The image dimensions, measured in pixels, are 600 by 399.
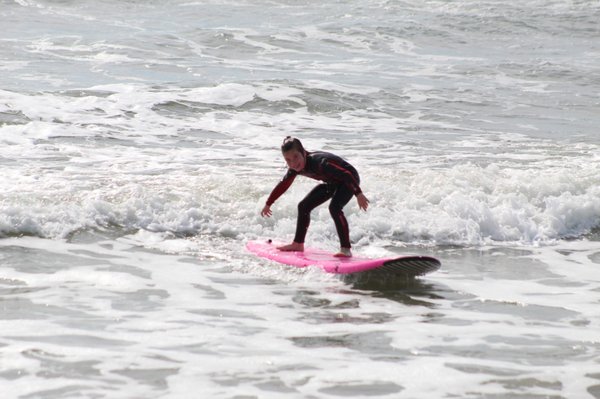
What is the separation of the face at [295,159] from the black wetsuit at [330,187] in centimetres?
7

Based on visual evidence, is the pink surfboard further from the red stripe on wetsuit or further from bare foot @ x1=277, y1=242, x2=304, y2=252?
the red stripe on wetsuit

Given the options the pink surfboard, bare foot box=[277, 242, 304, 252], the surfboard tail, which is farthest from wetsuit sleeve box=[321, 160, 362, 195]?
the surfboard tail

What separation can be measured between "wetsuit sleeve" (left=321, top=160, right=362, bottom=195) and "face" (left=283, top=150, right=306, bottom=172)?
186 mm

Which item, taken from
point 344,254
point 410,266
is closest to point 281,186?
point 344,254

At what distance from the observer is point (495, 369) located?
5383 millimetres

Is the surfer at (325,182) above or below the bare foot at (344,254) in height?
above

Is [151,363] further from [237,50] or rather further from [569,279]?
[237,50]

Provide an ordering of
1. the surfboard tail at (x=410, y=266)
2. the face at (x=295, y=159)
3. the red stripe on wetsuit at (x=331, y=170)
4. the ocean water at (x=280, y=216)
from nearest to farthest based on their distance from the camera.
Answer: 1. the ocean water at (x=280, y=216)
2. the surfboard tail at (x=410, y=266)
3. the face at (x=295, y=159)
4. the red stripe on wetsuit at (x=331, y=170)

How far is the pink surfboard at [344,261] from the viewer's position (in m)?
7.48

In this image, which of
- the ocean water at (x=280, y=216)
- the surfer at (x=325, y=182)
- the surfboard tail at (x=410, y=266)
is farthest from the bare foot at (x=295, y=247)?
the surfboard tail at (x=410, y=266)

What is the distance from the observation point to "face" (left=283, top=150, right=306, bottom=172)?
809 cm

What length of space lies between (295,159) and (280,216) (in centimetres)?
210

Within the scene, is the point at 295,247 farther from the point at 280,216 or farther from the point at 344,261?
the point at 280,216

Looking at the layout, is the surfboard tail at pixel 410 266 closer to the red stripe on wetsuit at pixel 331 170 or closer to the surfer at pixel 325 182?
the surfer at pixel 325 182
